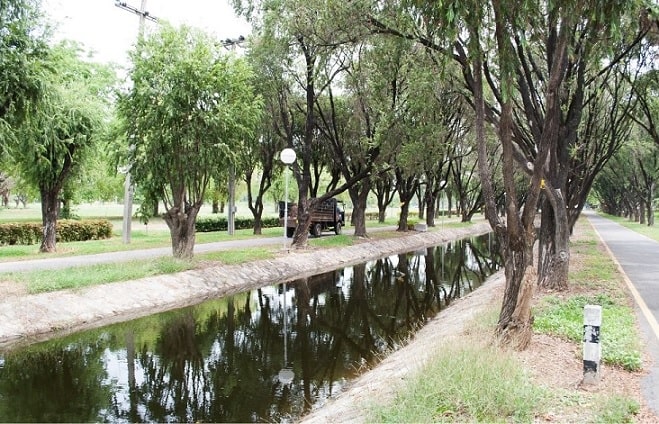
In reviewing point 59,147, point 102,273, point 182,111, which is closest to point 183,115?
point 182,111

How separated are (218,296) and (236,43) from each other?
14711mm

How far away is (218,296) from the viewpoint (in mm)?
15094

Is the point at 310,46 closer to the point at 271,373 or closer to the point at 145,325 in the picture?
the point at 145,325

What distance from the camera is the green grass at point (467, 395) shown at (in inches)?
199

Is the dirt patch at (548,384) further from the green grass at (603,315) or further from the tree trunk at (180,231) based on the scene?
the tree trunk at (180,231)

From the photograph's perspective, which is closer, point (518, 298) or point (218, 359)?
point (518, 298)

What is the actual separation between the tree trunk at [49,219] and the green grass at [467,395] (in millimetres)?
17080

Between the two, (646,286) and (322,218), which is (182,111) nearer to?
(646,286)

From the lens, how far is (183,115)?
15984 millimetres

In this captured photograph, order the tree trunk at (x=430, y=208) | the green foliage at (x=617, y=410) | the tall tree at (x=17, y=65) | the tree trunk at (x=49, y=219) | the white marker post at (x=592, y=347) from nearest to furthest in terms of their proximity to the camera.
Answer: the green foliage at (x=617, y=410) < the white marker post at (x=592, y=347) < the tall tree at (x=17, y=65) < the tree trunk at (x=49, y=219) < the tree trunk at (x=430, y=208)

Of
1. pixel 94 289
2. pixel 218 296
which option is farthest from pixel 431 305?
A: pixel 94 289

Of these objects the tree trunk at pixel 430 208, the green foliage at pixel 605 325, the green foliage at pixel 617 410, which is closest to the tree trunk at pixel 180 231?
the green foliage at pixel 605 325

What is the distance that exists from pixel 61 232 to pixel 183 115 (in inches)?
467

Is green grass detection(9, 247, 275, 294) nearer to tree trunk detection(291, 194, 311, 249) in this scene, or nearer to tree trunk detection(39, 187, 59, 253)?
tree trunk detection(291, 194, 311, 249)
